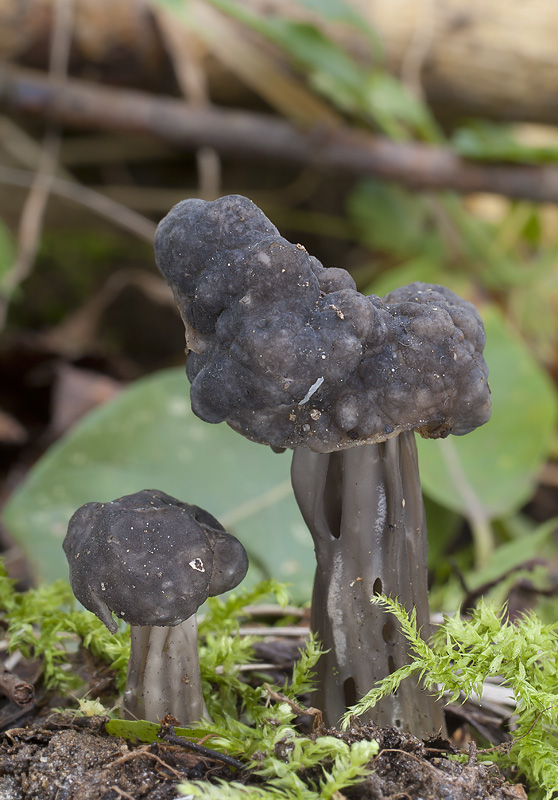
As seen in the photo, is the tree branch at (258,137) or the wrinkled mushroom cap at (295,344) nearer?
the wrinkled mushroom cap at (295,344)

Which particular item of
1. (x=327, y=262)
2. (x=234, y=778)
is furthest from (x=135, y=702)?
(x=327, y=262)

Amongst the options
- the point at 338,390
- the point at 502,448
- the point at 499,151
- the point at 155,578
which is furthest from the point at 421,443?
the point at 155,578

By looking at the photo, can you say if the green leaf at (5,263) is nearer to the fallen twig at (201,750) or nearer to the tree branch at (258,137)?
the tree branch at (258,137)

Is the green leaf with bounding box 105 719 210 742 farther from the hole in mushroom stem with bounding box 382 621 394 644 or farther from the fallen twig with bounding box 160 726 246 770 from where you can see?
the hole in mushroom stem with bounding box 382 621 394 644

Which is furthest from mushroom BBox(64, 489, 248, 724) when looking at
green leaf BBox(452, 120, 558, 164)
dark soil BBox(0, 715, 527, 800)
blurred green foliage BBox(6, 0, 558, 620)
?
green leaf BBox(452, 120, 558, 164)

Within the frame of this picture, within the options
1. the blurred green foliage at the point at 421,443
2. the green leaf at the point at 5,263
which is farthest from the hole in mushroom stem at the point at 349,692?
the green leaf at the point at 5,263

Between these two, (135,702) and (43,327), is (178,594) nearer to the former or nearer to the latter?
(135,702)

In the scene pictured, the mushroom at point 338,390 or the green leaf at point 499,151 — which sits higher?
the green leaf at point 499,151
